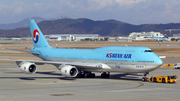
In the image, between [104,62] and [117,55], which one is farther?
[104,62]

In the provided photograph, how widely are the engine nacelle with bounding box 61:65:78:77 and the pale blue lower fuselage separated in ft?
8.64

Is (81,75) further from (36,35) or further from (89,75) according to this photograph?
(36,35)

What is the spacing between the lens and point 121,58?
37.4 metres

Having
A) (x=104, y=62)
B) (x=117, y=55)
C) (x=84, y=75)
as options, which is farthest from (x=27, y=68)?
(x=117, y=55)

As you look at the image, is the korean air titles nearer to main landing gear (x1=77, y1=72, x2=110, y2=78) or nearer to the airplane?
the airplane

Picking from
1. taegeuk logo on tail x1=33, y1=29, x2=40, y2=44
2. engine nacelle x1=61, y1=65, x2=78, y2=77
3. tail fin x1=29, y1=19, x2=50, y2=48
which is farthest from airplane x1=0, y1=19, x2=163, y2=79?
taegeuk logo on tail x1=33, y1=29, x2=40, y2=44

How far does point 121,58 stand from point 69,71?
7.13 m

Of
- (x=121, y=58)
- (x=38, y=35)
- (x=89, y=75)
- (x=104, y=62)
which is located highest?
(x=38, y=35)

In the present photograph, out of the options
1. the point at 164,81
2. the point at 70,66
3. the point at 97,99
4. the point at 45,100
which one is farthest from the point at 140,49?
the point at 45,100

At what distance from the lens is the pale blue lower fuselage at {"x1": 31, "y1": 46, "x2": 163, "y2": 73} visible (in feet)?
117

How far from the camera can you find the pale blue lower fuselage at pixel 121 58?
117 feet

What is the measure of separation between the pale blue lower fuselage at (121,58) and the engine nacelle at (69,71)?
263 centimetres

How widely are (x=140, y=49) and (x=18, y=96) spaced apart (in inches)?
723

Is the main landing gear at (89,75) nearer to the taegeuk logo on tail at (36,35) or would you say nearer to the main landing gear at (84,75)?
the main landing gear at (84,75)
